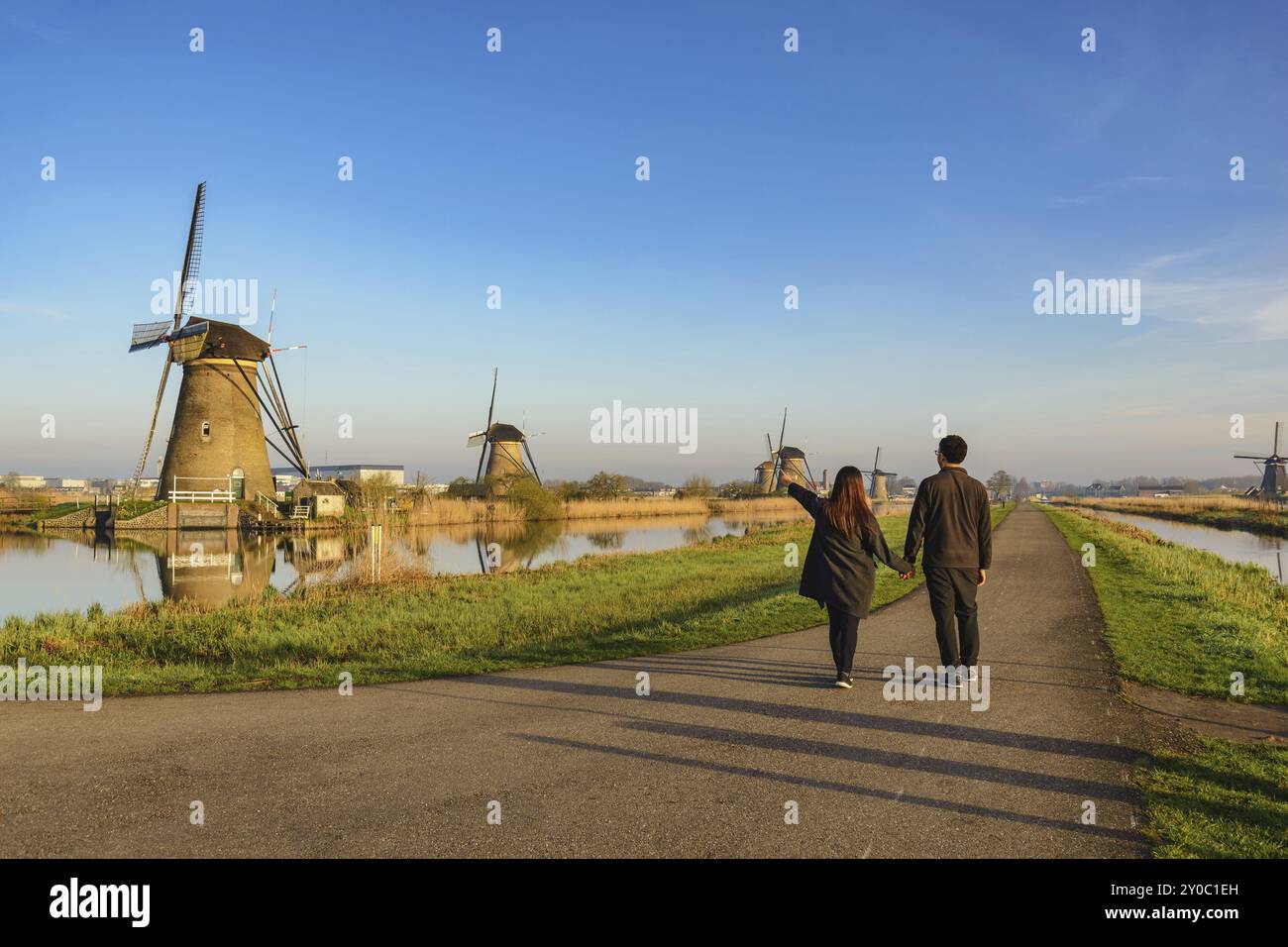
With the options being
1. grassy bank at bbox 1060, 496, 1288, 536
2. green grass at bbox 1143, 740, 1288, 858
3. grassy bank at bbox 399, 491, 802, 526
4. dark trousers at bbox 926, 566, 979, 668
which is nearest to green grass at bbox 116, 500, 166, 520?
grassy bank at bbox 399, 491, 802, 526

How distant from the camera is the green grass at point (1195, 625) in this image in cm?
830

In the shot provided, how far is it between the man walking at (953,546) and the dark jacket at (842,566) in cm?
32

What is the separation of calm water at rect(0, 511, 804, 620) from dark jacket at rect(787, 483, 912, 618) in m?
14.7

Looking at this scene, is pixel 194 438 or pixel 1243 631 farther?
Result: pixel 194 438

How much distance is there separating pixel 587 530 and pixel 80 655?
40150mm

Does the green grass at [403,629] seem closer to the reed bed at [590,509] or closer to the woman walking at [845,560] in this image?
the woman walking at [845,560]

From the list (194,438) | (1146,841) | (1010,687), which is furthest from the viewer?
(194,438)

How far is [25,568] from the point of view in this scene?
2880 cm

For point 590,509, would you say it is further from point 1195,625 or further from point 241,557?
point 1195,625

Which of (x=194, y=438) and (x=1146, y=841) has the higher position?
(x=194, y=438)

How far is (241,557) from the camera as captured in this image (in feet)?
108

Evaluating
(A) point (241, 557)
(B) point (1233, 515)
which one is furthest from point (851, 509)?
(B) point (1233, 515)

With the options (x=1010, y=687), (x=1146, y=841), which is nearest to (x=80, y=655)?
(x=1010, y=687)
